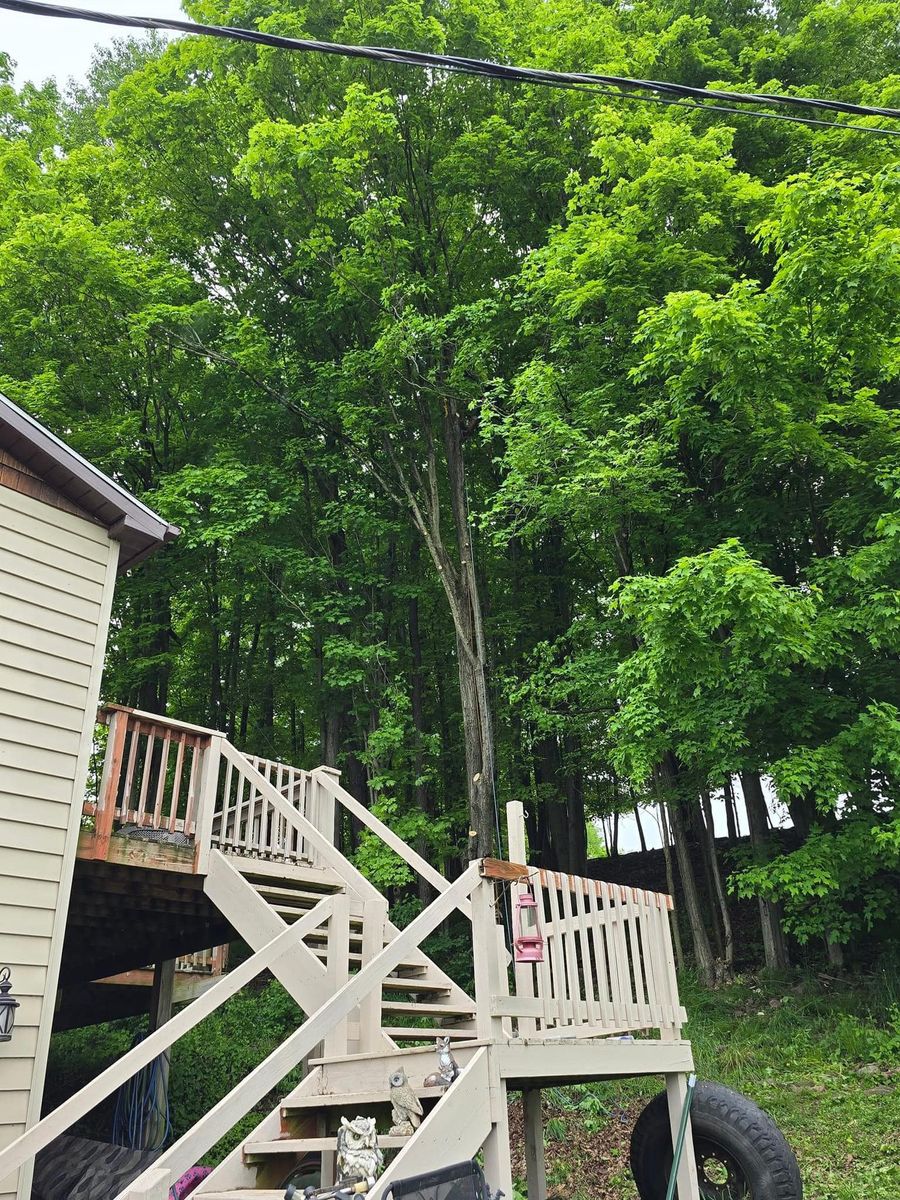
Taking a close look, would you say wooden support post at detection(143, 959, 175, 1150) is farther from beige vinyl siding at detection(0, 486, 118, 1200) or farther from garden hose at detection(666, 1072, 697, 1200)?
garden hose at detection(666, 1072, 697, 1200)

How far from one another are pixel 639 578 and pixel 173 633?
10.0m

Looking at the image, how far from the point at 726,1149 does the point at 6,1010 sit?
4177mm

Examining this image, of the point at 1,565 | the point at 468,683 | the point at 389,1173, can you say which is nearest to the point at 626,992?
the point at 389,1173

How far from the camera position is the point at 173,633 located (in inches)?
649

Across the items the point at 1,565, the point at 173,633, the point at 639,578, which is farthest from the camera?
the point at 173,633

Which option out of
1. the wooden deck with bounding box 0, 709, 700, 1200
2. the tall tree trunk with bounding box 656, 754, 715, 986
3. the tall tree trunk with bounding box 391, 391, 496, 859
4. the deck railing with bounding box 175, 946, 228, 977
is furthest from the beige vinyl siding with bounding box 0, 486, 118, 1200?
the tall tree trunk with bounding box 656, 754, 715, 986

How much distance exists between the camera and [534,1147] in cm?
580

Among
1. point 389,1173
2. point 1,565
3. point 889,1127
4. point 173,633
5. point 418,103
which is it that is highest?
point 418,103

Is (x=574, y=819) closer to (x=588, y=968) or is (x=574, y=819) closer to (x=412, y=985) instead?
(x=412, y=985)

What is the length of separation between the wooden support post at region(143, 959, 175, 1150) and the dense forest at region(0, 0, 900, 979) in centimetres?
343

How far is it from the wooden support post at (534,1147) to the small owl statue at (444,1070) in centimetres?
211

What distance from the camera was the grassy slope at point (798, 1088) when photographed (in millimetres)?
6996

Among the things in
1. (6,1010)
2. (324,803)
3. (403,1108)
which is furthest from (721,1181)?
(6,1010)

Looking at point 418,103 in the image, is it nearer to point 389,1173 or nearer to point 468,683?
point 468,683
